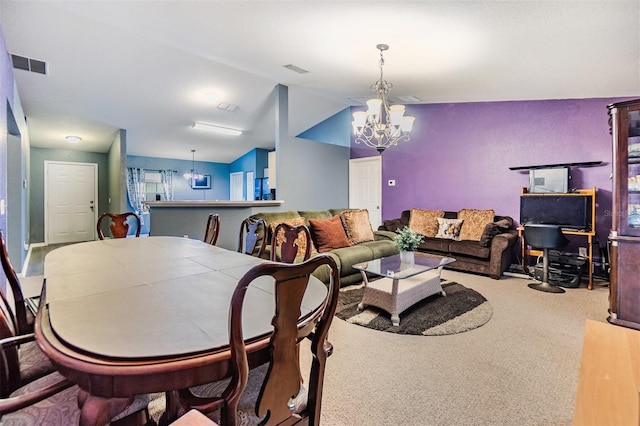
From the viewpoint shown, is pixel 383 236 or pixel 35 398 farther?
pixel 383 236

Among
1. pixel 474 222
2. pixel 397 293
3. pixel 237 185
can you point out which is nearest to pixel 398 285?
pixel 397 293

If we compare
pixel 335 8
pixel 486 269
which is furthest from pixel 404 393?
pixel 486 269

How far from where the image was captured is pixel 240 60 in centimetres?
406

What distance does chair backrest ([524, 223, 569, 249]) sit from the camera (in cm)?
385

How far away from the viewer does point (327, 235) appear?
3.98m

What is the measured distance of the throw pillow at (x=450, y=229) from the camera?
5.12m

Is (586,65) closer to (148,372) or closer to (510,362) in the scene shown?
(510,362)

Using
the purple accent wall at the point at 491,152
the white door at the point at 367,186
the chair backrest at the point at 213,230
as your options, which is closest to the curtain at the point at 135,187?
the white door at the point at 367,186

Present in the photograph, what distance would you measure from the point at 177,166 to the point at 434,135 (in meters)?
6.92

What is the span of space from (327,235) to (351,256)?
1.37ft

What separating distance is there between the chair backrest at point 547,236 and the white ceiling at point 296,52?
179 cm

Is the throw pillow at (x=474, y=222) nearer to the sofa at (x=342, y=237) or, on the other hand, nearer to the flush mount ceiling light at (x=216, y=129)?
the sofa at (x=342, y=237)

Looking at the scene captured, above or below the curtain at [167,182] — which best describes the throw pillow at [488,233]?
below

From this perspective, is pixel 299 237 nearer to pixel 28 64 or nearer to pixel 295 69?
pixel 295 69
